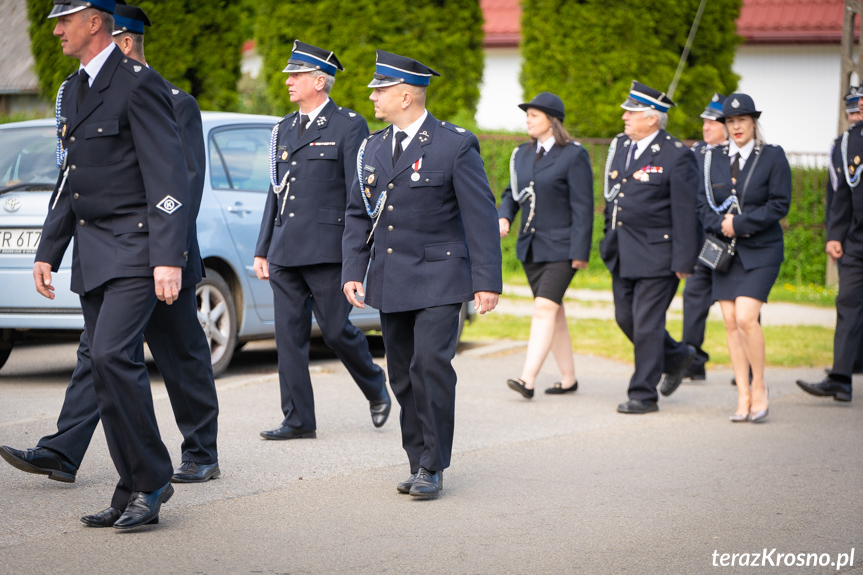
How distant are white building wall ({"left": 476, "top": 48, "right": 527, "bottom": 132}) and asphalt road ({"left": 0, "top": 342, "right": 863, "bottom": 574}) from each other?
59.1ft

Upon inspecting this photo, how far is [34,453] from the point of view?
16.7 feet

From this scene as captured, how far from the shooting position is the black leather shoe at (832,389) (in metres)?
8.02

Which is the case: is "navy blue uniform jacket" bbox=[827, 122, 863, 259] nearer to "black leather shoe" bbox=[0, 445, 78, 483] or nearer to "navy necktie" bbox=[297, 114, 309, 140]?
"navy necktie" bbox=[297, 114, 309, 140]

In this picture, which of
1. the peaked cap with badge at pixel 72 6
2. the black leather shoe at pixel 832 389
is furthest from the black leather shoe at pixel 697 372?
the peaked cap with badge at pixel 72 6

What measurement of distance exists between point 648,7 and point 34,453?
1451 centimetres

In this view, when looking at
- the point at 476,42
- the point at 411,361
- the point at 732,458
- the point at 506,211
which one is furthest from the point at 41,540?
the point at 476,42

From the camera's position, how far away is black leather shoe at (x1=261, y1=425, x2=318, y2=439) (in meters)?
6.43

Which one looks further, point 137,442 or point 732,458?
point 732,458

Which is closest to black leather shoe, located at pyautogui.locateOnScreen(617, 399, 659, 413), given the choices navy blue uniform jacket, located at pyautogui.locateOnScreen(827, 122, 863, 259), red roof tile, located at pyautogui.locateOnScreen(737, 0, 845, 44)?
navy blue uniform jacket, located at pyautogui.locateOnScreen(827, 122, 863, 259)

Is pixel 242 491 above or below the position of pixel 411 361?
below

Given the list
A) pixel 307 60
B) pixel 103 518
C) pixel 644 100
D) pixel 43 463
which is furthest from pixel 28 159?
pixel 644 100

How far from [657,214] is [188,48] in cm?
936

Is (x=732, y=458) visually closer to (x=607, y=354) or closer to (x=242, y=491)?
(x=242, y=491)

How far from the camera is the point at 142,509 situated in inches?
178
